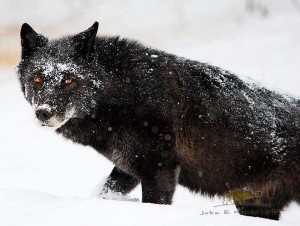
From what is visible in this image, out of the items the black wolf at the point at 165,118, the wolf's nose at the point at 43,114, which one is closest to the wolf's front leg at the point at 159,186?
the black wolf at the point at 165,118

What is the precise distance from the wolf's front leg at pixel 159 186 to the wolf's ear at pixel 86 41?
58.2 inches

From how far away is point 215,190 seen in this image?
516cm

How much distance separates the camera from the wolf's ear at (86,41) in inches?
193

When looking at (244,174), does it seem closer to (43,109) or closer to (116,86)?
(116,86)

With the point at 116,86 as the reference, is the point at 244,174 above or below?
below

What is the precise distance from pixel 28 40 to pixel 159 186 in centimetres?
218

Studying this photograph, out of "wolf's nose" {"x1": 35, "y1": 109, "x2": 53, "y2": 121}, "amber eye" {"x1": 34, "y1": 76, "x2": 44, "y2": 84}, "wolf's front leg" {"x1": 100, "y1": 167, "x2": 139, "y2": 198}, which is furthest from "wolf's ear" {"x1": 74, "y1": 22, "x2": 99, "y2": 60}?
"wolf's front leg" {"x1": 100, "y1": 167, "x2": 139, "y2": 198}

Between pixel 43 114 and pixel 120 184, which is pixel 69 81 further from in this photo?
pixel 120 184

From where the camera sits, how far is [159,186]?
4.70 meters

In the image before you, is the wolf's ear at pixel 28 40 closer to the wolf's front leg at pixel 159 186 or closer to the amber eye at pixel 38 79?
the amber eye at pixel 38 79

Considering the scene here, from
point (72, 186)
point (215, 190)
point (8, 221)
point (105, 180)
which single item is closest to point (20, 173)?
point (72, 186)

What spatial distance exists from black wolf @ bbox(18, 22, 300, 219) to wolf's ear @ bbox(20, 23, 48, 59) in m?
0.01

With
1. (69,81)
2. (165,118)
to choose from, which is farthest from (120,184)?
(69,81)

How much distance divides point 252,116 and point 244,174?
0.66 m
